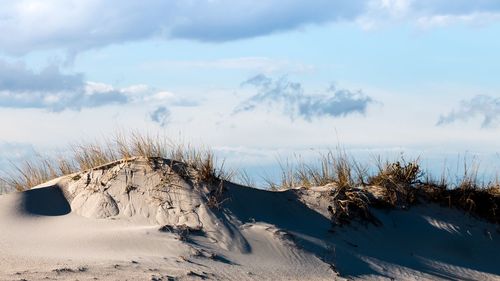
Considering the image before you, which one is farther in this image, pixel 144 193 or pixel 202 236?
pixel 144 193

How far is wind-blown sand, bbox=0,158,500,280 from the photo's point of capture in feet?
31.2

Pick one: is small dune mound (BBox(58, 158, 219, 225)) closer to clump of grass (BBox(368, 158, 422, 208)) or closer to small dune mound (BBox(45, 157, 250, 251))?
small dune mound (BBox(45, 157, 250, 251))

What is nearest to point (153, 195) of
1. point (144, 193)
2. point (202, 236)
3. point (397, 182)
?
point (144, 193)

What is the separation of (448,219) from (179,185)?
4.33 meters

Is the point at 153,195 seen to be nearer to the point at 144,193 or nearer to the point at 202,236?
the point at 144,193

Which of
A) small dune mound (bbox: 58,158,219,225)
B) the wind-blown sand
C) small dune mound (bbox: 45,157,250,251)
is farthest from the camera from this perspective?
small dune mound (bbox: 58,158,219,225)

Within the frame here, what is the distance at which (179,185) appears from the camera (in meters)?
11.0

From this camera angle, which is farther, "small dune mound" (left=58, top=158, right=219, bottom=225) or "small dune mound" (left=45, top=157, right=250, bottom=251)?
"small dune mound" (left=58, top=158, right=219, bottom=225)

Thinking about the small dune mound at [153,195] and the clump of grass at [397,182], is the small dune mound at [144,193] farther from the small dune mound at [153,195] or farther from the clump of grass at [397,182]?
the clump of grass at [397,182]

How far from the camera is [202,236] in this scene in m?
10.4

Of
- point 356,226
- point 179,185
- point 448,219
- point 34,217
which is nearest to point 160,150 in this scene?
point 179,185

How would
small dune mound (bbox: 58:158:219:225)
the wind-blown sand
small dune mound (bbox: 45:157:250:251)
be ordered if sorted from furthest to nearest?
small dune mound (bbox: 58:158:219:225), small dune mound (bbox: 45:157:250:251), the wind-blown sand

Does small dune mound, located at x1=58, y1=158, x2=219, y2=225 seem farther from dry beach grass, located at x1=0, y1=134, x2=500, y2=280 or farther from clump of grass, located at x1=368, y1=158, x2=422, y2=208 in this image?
clump of grass, located at x1=368, y1=158, x2=422, y2=208

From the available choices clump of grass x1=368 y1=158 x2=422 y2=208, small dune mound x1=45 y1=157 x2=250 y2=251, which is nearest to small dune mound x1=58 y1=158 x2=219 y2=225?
small dune mound x1=45 y1=157 x2=250 y2=251
